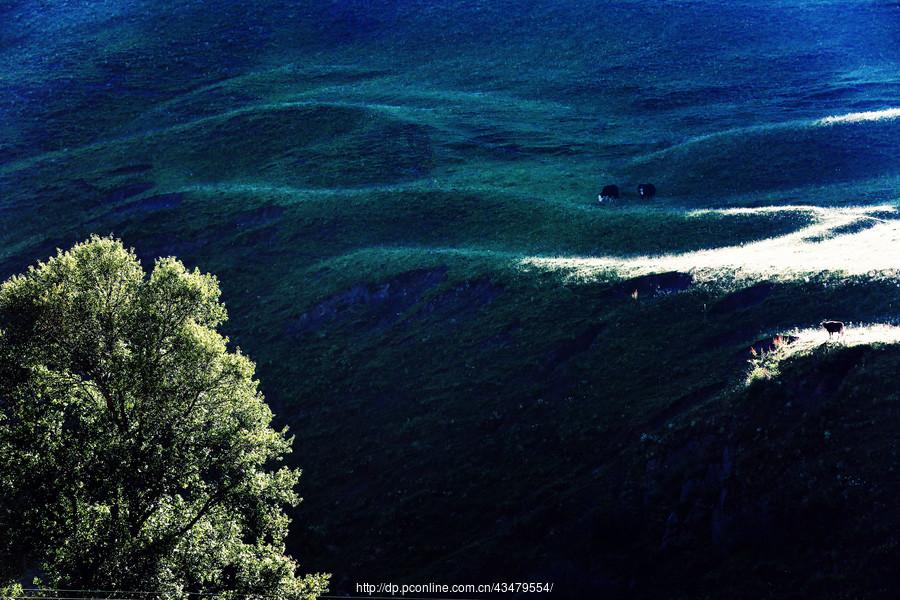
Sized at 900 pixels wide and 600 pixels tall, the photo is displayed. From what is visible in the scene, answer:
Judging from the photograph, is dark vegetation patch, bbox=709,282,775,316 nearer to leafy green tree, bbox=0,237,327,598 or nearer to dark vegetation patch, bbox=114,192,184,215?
leafy green tree, bbox=0,237,327,598

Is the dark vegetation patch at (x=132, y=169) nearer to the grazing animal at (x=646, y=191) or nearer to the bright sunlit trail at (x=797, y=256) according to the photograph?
the grazing animal at (x=646, y=191)

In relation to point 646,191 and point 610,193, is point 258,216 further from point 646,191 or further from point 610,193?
point 646,191

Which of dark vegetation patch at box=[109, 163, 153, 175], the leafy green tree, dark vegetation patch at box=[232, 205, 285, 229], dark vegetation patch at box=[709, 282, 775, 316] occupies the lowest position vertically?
the leafy green tree

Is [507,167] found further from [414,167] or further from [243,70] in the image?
[243,70]

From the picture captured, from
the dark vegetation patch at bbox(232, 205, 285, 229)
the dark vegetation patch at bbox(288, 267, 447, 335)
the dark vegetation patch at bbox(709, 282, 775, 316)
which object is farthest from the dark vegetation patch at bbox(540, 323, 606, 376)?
the dark vegetation patch at bbox(232, 205, 285, 229)

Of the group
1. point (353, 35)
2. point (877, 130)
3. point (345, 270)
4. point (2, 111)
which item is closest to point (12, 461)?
point (345, 270)
